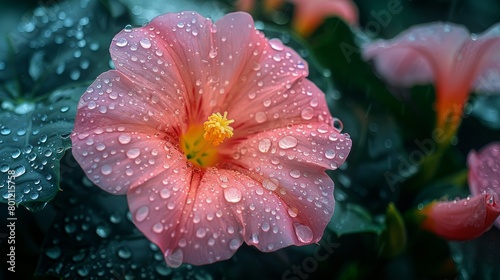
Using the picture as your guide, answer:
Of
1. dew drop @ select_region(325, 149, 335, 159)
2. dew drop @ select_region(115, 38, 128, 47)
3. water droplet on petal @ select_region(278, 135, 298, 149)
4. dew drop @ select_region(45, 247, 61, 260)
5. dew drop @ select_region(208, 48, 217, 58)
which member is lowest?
dew drop @ select_region(45, 247, 61, 260)

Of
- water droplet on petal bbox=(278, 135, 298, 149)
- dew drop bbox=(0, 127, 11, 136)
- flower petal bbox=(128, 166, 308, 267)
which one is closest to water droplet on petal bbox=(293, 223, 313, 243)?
flower petal bbox=(128, 166, 308, 267)

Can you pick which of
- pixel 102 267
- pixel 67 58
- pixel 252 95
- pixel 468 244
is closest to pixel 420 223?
pixel 468 244

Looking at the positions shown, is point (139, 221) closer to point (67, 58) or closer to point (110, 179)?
point (110, 179)

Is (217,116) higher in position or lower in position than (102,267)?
higher

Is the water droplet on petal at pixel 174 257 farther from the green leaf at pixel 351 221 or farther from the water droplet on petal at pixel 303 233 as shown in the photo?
the green leaf at pixel 351 221

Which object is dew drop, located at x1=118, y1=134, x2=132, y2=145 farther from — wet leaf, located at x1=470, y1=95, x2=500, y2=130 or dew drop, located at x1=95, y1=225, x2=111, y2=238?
wet leaf, located at x1=470, y1=95, x2=500, y2=130

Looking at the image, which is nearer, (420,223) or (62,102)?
(62,102)

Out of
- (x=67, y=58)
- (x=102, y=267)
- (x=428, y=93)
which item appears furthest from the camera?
(x=428, y=93)
